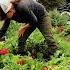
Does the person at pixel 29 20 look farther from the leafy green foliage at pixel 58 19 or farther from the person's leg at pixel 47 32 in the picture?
the leafy green foliage at pixel 58 19

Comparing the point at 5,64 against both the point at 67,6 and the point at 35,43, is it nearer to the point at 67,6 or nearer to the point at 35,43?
the point at 35,43

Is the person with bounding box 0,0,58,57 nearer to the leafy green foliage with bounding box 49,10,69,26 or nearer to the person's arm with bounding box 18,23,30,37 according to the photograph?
the person's arm with bounding box 18,23,30,37

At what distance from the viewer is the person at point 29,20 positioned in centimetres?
813

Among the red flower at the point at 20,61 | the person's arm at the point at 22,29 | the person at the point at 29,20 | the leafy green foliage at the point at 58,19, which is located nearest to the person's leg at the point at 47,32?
the person at the point at 29,20

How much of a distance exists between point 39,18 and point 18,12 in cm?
82

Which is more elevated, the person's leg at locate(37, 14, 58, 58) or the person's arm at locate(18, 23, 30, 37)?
the person's arm at locate(18, 23, 30, 37)

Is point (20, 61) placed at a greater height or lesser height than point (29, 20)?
lesser

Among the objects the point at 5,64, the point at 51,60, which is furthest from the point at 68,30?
the point at 5,64

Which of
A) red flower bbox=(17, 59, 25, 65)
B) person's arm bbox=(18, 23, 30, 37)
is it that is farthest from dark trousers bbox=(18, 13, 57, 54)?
red flower bbox=(17, 59, 25, 65)

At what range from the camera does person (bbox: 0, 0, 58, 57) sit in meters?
8.13

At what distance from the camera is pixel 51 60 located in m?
8.56

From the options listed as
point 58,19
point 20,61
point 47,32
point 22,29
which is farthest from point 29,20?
point 58,19

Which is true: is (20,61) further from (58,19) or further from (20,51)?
(58,19)

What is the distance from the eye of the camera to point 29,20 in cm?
828
